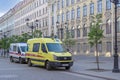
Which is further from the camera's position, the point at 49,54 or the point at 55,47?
the point at 55,47

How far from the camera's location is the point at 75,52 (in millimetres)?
68375

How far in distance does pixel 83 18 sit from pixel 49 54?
4150 cm

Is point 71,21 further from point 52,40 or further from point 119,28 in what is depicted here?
point 52,40

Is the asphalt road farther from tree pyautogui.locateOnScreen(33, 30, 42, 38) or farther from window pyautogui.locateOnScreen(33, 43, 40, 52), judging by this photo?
tree pyautogui.locateOnScreen(33, 30, 42, 38)

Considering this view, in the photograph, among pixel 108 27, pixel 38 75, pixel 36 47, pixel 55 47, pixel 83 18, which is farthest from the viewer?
pixel 83 18

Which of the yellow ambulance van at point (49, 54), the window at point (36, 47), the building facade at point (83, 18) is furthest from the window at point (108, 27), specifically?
the window at point (36, 47)

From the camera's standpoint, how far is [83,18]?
65.6 metres

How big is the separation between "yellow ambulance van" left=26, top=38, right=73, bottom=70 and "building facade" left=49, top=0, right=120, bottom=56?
26355mm

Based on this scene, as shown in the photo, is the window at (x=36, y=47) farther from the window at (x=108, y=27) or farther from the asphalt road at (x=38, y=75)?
the window at (x=108, y=27)

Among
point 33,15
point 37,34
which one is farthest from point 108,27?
point 33,15

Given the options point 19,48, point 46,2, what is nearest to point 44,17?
point 46,2

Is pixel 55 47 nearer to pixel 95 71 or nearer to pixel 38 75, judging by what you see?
pixel 95 71

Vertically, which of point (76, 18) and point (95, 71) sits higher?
point (76, 18)

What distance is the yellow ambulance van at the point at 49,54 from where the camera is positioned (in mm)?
24281
